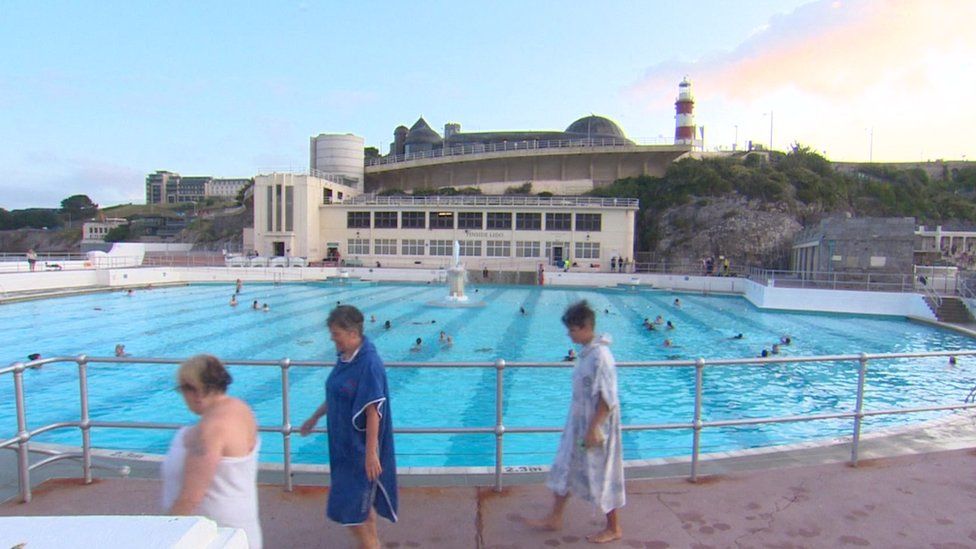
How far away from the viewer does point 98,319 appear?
20656 mm

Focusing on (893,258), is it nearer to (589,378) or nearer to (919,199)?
(589,378)

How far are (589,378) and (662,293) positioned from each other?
32.2 meters

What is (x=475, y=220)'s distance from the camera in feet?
172

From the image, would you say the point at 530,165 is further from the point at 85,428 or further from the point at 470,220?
the point at 85,428

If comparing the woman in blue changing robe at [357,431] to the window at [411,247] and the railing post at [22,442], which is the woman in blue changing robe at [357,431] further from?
the window at [411,247]

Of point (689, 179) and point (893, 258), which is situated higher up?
point (689, 179)

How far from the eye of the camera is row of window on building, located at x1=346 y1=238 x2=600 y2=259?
5119cm

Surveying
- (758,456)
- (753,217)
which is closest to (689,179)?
(753,217)

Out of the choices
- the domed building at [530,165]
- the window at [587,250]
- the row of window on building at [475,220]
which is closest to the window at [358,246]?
the row of window on building at [475,220]

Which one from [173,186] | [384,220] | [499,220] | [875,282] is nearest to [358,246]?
[384,220]

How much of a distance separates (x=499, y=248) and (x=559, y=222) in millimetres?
6057

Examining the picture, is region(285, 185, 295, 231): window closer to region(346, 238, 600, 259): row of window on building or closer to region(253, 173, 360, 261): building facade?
region(253, 173, 360, 261): building facade

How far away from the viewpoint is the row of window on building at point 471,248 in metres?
51.2

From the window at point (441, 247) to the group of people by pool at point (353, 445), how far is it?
4901 centimetres
